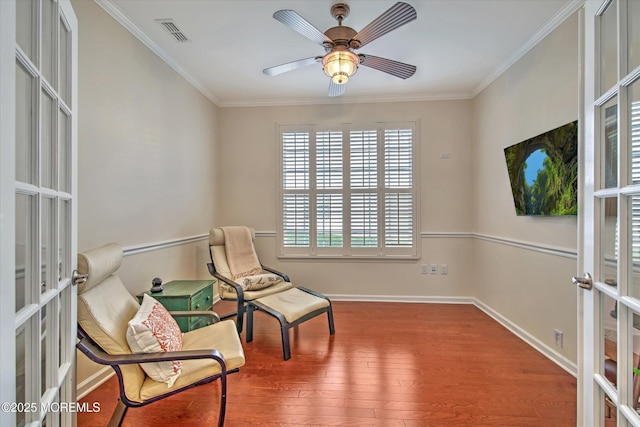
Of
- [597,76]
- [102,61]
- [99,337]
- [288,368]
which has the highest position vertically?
[102,61]

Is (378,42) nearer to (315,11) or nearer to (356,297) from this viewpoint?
(315,11)

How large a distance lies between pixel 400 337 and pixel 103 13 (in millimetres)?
3613

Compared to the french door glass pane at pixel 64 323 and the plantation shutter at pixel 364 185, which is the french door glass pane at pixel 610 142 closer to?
the french door glass pane at pixel 64 323

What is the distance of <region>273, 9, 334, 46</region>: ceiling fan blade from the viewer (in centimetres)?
177

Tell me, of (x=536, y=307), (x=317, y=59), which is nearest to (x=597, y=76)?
(x=317, y=59)

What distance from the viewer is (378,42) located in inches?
105

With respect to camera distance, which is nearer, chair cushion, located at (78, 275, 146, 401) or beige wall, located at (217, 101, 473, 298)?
chair cushion, located at (78, 275, 146, 401)

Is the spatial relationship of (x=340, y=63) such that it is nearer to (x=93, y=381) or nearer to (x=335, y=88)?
(x=335, y=88)

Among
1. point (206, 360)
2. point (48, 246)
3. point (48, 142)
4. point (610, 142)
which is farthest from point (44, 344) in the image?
point (610, 142)

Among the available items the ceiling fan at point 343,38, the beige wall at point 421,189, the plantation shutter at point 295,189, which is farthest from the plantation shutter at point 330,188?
the ceiling fan at point 343,38

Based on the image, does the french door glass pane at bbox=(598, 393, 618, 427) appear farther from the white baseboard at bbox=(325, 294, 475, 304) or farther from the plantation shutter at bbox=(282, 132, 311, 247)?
the plantation shutter at bbox=(282, 132, 311, 247)

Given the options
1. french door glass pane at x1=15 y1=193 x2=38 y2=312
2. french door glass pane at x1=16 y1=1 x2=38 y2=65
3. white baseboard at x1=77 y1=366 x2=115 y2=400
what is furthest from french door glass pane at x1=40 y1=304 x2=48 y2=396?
white baseboard at x1=77 y1=366 x2=115 y2=400

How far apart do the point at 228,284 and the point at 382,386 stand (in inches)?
67.3

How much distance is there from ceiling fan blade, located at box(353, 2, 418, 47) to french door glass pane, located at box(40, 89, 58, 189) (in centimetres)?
171
